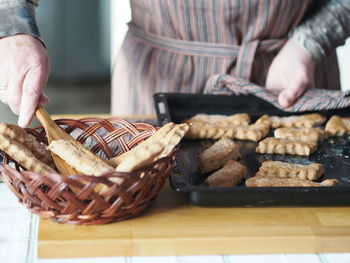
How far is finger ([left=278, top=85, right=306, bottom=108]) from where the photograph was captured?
67.3 inches

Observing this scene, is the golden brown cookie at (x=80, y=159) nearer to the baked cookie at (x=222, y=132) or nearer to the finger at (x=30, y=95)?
the finger at (x=30, y=95)

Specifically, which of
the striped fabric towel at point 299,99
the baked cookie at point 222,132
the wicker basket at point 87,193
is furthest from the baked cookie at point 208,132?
the wicker basket at point 87,193

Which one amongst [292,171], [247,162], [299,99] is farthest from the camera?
[299,99]

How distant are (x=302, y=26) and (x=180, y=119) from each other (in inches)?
19.9

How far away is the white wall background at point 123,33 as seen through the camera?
3494mm

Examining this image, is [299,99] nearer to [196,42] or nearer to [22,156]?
[196,42]

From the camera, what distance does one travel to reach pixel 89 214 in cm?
100

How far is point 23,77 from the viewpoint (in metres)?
1.23

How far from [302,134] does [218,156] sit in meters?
0.32

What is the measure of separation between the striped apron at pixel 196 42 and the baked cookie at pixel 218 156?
1.71 ft

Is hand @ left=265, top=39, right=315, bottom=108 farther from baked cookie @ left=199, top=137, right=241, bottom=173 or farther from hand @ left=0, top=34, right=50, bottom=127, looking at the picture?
hand @ left=0, top=34, right=50, bottom=127

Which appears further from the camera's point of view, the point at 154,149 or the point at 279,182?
the point at 279,182

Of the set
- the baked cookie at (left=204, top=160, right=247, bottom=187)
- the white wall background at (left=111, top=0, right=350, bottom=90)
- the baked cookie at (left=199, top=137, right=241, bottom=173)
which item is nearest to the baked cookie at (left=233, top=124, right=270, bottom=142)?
the baked cookie at (left=199, top=137, right=241, bottom=173)

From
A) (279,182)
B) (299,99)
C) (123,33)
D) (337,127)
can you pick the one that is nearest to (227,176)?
(279,182)
